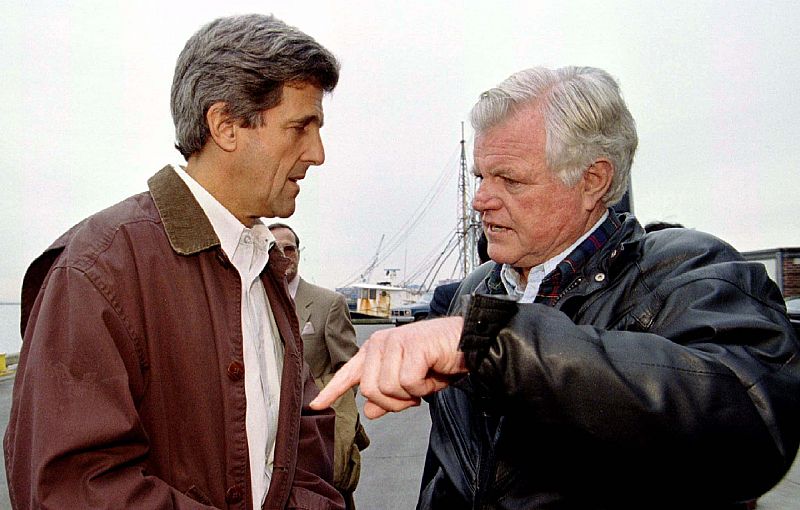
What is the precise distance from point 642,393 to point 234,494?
3.39 ft

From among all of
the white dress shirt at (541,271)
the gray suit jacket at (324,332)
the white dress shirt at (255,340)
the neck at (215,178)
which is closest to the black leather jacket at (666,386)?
the white dress shirt at (541,271)

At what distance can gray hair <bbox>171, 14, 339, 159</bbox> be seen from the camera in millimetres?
1771

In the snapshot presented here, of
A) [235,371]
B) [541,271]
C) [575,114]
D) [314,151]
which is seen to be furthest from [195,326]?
[575,114]

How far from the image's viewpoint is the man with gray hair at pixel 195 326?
1.29m

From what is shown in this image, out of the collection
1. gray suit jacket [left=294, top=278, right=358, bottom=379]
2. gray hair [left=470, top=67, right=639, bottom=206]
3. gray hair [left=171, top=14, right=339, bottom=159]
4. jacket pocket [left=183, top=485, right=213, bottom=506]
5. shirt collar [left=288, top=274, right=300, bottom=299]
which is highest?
gray hair [left=171, top=14, right=339, bottom=159]

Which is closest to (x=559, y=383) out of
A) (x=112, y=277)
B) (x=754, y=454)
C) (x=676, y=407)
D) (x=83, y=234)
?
(x=676, y=407)

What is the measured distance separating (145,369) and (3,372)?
41.4ft

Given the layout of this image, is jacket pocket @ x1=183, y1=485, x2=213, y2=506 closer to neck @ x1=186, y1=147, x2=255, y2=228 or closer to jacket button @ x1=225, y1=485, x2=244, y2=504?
jacket button @ x1=225, y1=485, x2=244, y2=504

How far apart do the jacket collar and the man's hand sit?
2.42 feet

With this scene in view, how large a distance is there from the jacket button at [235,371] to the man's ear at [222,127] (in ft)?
2.10

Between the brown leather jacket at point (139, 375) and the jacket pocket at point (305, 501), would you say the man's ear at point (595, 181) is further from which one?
the jacket pocket at point (305, 501)

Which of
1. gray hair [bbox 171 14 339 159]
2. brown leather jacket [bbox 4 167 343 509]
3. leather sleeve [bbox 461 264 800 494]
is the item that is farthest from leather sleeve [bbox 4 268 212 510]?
leather sleeve [bbox 461 264 800 494]

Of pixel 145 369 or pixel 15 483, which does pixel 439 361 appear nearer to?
pixel 145 369

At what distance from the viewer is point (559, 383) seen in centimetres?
105
